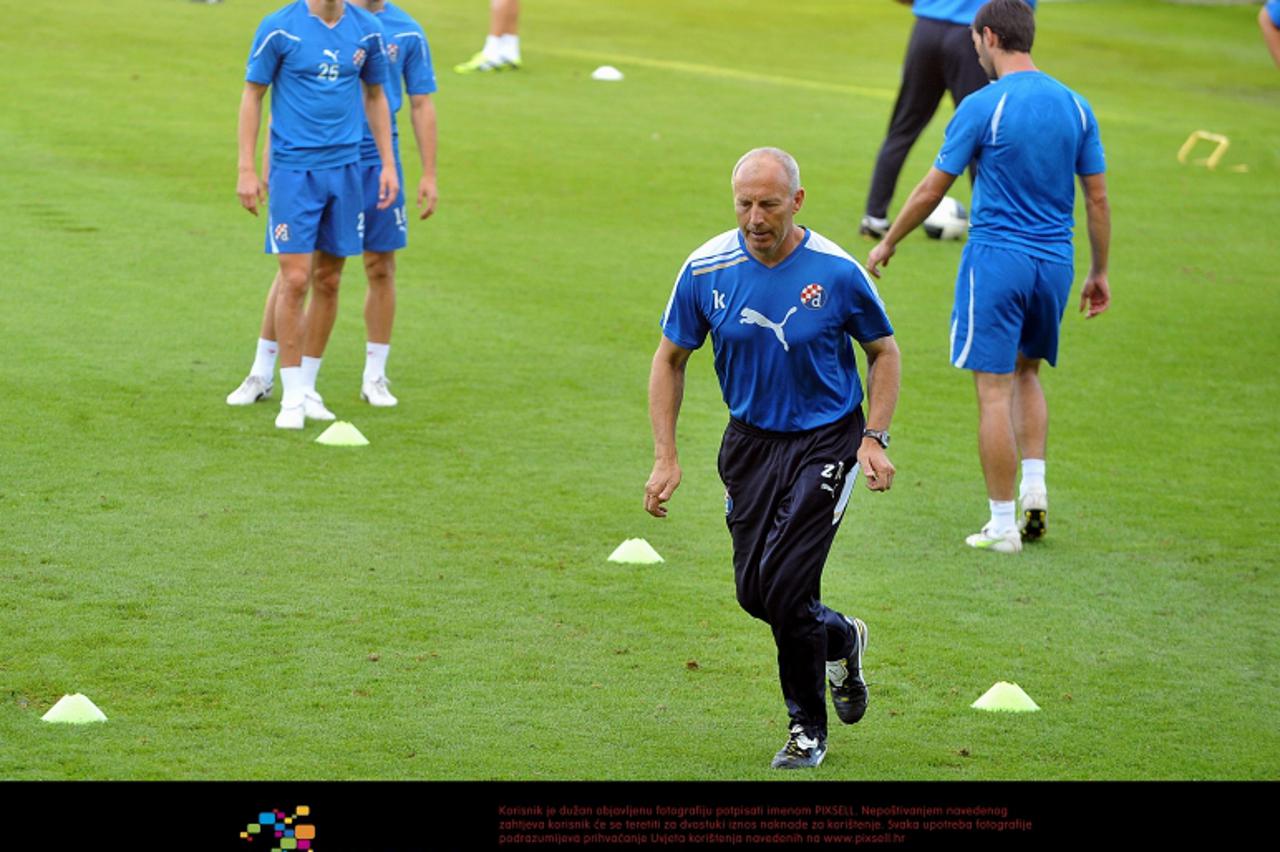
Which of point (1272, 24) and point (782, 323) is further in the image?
point (1272, 24)

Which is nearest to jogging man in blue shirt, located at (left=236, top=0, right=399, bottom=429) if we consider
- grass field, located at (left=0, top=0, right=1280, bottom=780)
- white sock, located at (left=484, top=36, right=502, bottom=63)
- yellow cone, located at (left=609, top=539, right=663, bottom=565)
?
grass field, located at (left=0, top=0, right=1280, bottom=780)

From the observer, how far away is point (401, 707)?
20.8ft

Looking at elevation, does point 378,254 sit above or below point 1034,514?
above

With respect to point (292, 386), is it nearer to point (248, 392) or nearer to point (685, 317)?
point (248, 392)

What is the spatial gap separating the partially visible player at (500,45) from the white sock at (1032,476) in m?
13.2

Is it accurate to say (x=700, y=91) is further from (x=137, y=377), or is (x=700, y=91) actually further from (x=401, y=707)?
(x=401, y=707)

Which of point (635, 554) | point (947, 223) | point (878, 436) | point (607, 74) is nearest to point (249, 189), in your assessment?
point (635, 554)

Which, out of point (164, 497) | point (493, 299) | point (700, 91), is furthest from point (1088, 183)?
point (700, 91)

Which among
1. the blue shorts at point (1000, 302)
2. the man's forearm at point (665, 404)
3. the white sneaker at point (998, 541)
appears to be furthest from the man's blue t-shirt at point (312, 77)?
the man's forearm at point (665, 404)

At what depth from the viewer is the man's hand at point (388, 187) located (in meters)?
10.2

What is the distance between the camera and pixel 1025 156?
27.6 feet

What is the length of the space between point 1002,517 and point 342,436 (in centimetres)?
346

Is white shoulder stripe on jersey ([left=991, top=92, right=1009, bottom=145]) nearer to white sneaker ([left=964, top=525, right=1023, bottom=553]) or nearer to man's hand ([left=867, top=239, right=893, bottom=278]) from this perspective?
man's hand ([left=867, top=239, right=893, bottom=278])

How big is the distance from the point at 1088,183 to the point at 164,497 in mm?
4503
